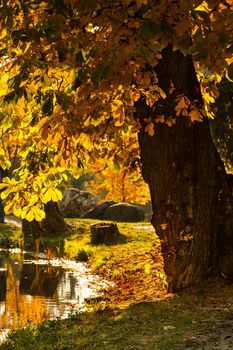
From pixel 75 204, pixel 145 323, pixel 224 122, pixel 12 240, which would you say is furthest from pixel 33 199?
pixel 75 204

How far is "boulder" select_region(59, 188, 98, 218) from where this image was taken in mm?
39500

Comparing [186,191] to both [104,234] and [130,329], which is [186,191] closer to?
[130,329]

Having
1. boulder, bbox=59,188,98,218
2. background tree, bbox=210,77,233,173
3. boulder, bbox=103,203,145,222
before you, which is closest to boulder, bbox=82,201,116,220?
boulder, bbox=103,203,145,222

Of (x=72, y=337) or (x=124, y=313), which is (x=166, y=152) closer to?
(x=124, y=313)

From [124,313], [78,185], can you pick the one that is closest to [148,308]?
[124,313]

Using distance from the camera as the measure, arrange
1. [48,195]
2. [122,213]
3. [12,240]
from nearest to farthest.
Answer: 1. [48,195]
2. [12,240]
3. [122,213]

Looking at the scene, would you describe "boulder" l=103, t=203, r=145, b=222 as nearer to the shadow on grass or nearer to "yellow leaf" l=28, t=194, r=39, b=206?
"yellow leaf" l=28, t=194, r=39, b=206

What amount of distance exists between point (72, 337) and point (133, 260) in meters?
9.05

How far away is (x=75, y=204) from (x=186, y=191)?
3096 cm

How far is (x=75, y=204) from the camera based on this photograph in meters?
40.2

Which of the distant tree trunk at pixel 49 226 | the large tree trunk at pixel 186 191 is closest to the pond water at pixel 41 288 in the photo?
the large tree trunk at pixel 186 191

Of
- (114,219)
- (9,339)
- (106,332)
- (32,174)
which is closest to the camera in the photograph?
(106,332)

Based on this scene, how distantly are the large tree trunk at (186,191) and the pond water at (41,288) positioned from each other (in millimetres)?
2521

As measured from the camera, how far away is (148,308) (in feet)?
28.8
